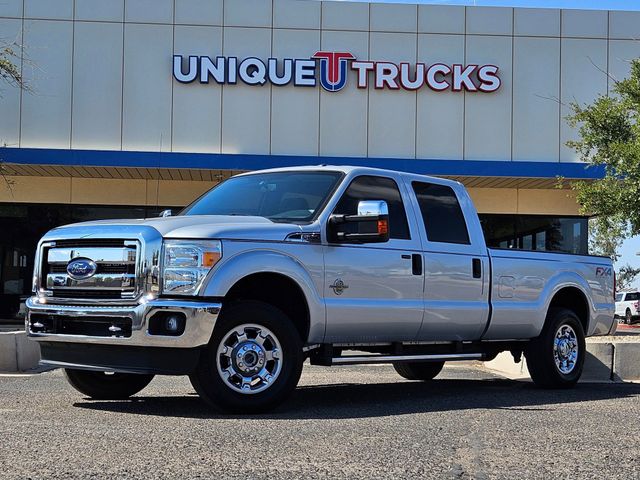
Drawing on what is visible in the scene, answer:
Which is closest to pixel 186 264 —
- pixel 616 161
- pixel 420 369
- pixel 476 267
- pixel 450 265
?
pixel 450 265

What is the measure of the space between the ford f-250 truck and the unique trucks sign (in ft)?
44.6

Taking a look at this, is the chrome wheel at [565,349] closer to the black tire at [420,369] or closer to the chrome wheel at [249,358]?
the black tire at [420,369]

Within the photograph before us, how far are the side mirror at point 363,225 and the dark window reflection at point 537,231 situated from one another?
16706 mm

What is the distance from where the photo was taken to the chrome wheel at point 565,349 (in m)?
9.71

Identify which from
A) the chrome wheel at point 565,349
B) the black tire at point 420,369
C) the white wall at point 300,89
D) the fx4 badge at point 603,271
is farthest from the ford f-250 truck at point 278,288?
the white wall at point 300,89

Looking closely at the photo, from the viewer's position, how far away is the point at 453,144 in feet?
73.6

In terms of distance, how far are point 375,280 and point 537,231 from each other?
16.9 metres

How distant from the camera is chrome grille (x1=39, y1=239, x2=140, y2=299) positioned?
6.78 meters

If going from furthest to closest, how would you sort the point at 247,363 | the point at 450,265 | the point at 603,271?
the point at 603,271 < the point at 450,265 < the point at 247,363

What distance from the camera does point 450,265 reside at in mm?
8539

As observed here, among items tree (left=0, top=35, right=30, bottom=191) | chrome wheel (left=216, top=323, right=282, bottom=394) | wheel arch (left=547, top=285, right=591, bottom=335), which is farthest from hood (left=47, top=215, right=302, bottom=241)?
tree (left=0, top=35, right=30, bottom=191)

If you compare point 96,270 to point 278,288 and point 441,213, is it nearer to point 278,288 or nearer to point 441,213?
point 278,288

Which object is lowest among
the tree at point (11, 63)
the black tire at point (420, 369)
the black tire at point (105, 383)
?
the black tire at point (420, 369)

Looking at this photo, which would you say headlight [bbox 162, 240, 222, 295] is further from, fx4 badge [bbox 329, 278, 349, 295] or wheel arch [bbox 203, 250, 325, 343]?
fx4 badge [bbox 329, 278, 349, 295]
